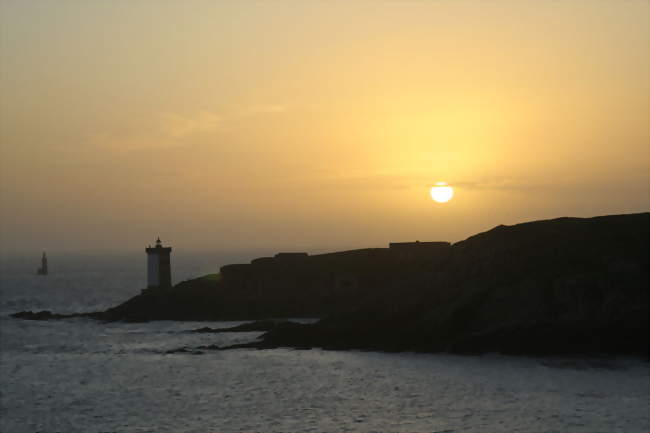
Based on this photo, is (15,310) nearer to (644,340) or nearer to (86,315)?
(86,315)

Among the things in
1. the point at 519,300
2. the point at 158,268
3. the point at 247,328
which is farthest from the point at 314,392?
the point at 158,268

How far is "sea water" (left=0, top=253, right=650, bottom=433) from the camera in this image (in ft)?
85.7

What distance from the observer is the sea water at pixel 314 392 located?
26.1 metres

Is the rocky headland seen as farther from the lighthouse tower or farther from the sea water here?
the lighthouse tower

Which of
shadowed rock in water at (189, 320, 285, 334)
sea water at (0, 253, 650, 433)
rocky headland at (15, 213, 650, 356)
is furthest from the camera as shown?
shadowed rock in water at (189, 320, 285, 334)

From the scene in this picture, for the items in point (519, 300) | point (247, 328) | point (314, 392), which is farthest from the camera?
point (247, 328)

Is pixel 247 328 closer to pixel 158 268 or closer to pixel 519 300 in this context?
pixel 519 300

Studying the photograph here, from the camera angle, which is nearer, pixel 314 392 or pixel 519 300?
pixel 314 392

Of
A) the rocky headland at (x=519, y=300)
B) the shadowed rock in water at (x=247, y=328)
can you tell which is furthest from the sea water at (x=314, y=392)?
the shadowed rock in water at (x=247, y=328)

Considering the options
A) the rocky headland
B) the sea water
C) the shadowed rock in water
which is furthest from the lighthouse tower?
the sea water

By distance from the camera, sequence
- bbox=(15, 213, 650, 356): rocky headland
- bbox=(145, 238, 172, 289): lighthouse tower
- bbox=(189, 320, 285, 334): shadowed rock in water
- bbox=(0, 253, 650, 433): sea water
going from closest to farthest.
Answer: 1. bbox=(0, 253, 650, 433): sea water
2. bbox=(15, 213, 650, 356): rocky headland
3. bbox=(189, 320, 285, 334): shadowed rock in water
4. bbox=(145, 238, 172, 289): lighthouse tower

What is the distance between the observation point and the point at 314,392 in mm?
31703

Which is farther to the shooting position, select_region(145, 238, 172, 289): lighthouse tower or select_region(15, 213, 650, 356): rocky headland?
select_region(145, 238, 172, 289): lighthouse tower

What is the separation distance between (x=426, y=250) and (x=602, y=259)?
27.4m
